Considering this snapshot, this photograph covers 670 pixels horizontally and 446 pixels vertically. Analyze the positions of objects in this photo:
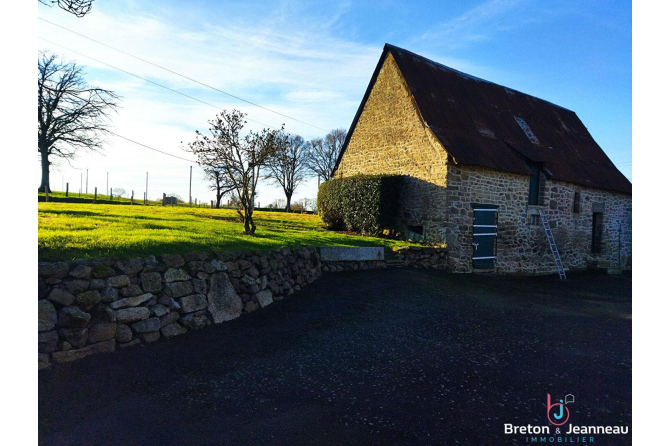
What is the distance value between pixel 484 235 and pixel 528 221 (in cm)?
274

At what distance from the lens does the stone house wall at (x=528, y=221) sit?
536 inches

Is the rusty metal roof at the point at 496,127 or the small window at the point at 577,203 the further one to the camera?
the small window at the point at 577,203

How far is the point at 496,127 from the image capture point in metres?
16.9

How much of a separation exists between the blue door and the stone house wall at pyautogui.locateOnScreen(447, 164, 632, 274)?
8.3 inches

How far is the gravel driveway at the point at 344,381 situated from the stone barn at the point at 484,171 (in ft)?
20.6

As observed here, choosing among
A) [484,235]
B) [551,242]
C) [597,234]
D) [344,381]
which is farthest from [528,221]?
[344,381]

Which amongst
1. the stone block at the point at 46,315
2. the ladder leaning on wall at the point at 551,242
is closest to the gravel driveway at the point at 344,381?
the stone block at the point at 46,315

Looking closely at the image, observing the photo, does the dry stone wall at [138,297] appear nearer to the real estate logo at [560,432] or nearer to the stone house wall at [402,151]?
the real estate logo at [560,432]

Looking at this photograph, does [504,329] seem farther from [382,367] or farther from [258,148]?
[258,148]

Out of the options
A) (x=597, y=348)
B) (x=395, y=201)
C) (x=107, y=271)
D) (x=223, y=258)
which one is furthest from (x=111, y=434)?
(x=395, y=201)

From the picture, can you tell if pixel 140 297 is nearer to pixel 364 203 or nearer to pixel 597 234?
pixel 364 203

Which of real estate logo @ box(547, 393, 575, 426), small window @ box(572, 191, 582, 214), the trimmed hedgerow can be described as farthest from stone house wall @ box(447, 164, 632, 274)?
real estate logo @ box(547, 393, 575, 426)

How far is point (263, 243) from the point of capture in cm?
885

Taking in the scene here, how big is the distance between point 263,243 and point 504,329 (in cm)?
518
